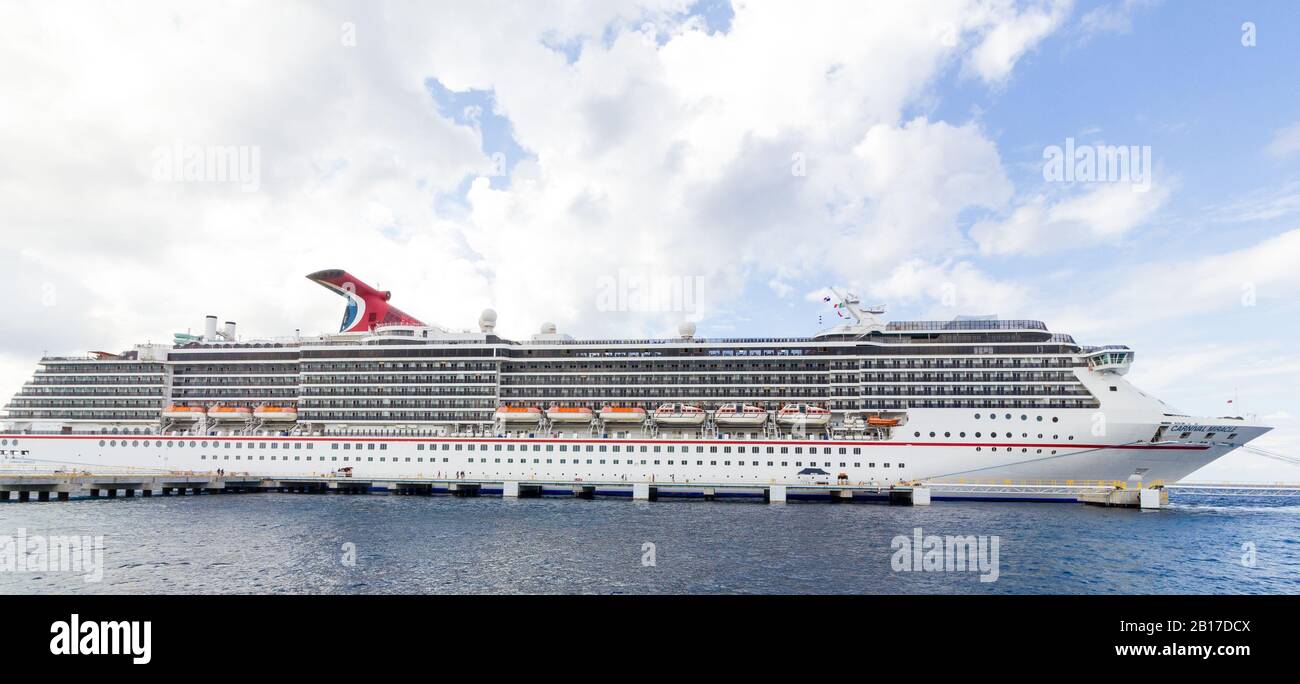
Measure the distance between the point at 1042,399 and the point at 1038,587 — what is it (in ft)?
111

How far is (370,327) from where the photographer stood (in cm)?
7488

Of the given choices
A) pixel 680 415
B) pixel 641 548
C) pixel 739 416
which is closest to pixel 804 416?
pixel 739 416

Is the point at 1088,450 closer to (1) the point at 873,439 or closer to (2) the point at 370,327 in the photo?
(1) the point at 873,439

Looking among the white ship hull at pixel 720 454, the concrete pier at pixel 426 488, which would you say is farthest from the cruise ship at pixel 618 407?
the concrete pier at pixel 426 488

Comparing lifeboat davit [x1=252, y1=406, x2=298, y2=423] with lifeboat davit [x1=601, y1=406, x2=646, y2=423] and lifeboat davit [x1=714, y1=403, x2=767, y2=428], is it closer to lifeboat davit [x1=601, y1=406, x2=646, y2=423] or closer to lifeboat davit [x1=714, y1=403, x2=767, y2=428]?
lifeboat davit [x1=601, y1=406, x2=646, y2=423]

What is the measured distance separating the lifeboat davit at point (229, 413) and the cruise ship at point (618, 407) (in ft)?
0.57

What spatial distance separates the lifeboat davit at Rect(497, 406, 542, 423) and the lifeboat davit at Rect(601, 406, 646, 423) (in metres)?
6.08

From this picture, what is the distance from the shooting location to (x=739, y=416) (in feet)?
195

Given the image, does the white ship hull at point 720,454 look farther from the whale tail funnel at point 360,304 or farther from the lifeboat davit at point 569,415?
the whale tail funnel at point 360,304

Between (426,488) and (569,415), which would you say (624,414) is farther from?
(426,488)

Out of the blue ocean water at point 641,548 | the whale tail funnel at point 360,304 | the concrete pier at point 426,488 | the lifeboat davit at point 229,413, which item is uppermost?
the whale tail funnel at point 360,304

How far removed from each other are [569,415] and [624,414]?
16.0ft

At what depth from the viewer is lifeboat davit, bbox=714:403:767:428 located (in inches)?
2324

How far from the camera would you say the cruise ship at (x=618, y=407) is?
2085 inches
